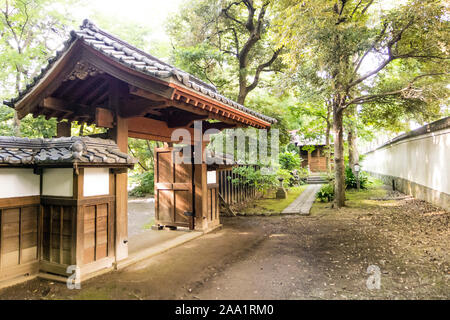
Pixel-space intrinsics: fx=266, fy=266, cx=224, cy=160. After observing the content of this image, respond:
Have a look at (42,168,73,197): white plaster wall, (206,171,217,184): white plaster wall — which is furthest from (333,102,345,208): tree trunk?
(42,168,73,197): white plaster wall

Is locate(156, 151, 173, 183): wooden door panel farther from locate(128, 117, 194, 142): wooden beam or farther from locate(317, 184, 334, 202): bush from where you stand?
locate(317, 184, 334, 202): bush

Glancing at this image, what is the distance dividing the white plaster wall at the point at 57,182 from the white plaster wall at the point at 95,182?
0.62 feet

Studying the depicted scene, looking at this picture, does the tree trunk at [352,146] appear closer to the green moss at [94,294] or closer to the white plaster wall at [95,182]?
the white plaster wall at [95,182]

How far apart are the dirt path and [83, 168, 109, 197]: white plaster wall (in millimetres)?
1235

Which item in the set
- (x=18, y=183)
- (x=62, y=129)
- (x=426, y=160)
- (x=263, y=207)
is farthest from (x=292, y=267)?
(x=426, y=160)

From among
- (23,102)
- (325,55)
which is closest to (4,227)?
(23,102)

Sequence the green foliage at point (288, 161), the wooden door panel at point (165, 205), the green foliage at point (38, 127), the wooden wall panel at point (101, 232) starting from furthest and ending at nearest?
the green foliage at point (288, 161) < the green foliage at point (38, 127) < the wooden door panel at point (165, 205) < the wooden wall panel at point (101, 232)

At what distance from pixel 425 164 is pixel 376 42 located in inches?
196

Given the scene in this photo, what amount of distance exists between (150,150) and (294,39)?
1090cm

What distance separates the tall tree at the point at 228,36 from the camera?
1077 cm

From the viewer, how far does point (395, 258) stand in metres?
4.53

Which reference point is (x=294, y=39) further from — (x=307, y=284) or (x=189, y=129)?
(x=307, y=284)
